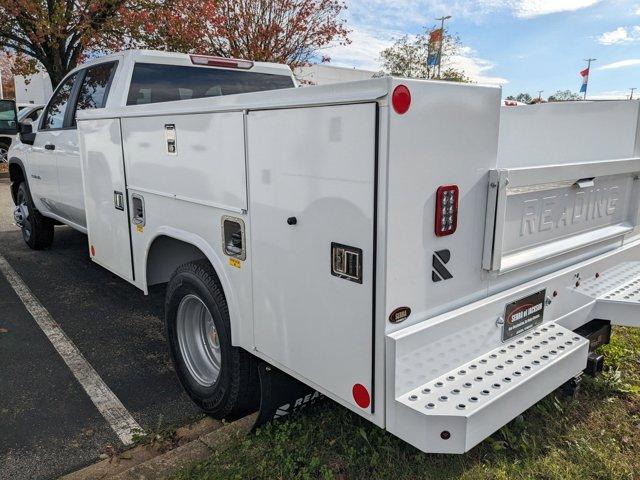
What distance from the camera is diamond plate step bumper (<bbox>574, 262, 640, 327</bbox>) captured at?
113 inches

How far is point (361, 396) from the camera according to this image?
2033 mm

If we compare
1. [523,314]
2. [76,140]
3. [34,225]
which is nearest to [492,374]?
[523,314]

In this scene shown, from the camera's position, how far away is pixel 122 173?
367 cm

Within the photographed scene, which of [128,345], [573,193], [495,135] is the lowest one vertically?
[128,345]

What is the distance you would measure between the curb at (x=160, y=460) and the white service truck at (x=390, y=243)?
0.13 m

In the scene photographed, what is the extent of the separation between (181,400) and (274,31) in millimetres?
9981

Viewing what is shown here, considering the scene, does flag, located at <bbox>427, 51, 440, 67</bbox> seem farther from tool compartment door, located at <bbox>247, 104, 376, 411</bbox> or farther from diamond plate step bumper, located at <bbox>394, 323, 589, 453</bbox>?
tool compartment door, located at <bbox>247, 104, 376, 411</bbox>

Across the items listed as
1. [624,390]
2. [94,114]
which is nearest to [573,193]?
[624,390]

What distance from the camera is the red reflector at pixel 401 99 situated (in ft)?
5.73

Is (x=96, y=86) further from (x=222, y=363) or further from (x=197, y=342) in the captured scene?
(x=222, y=363)

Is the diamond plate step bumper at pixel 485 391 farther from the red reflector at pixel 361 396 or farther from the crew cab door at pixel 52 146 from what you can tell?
the crew cab door at pixel 52 146

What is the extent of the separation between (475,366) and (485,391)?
195 mm

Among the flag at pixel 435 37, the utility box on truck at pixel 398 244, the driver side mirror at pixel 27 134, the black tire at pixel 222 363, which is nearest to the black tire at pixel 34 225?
the driver side mirror at pixel 27 134

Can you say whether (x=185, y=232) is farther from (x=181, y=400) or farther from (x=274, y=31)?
(x=274, y=31)
